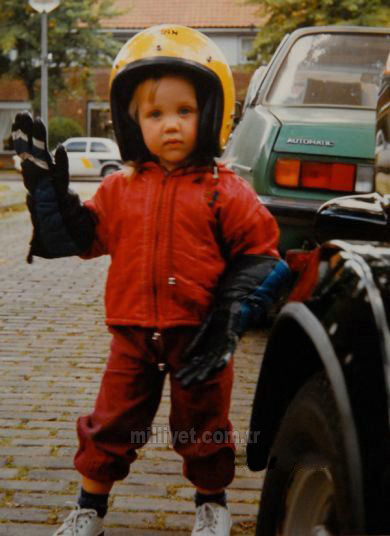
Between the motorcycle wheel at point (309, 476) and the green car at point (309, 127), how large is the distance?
10.5 feet

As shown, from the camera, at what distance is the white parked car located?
3069cm

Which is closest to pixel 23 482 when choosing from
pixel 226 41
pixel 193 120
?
pixel 193 120

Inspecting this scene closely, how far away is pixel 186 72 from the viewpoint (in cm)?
249

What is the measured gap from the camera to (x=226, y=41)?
39219mm

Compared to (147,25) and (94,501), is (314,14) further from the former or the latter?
(94,501)

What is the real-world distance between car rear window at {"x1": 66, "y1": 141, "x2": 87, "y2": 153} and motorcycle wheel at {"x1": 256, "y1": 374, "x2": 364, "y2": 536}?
1177 inches

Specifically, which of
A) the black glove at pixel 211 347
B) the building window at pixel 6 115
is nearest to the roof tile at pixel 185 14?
the building window at pixel 6 115

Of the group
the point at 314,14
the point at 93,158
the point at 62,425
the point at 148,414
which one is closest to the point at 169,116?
the point at 148,414

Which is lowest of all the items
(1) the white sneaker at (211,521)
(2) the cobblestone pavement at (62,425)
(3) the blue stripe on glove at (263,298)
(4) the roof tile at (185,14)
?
(2) the cobblestone pavement at (62,425)

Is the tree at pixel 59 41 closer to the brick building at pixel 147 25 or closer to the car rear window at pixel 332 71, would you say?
the brick building at pixel 147 25

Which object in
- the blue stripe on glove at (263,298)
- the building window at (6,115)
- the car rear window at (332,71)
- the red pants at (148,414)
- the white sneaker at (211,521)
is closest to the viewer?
the blue stripe on glove at (263,298)

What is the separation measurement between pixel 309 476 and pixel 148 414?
999 mm

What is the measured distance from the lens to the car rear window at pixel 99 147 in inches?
1224

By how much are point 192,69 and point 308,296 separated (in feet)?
3.32
